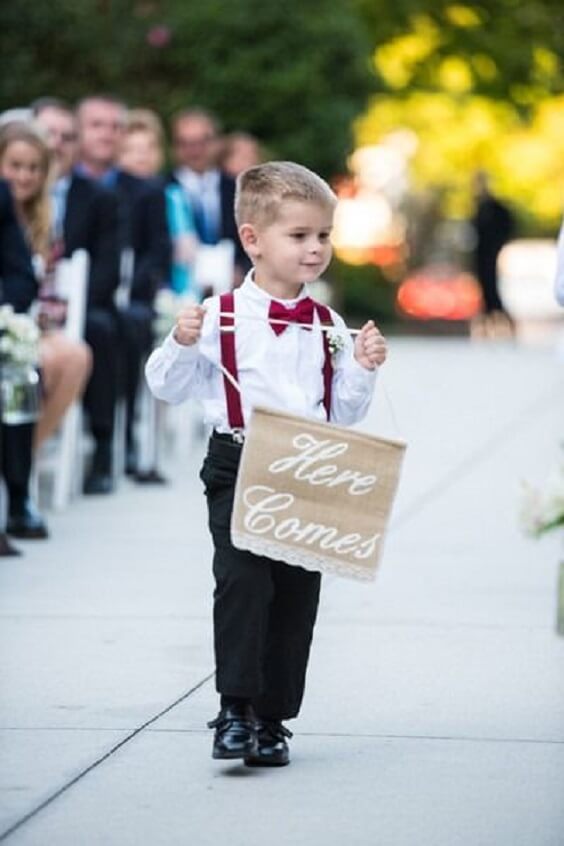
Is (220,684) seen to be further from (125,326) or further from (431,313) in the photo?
(431,313)

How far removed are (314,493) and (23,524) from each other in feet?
17.2

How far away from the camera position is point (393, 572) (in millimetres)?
10062

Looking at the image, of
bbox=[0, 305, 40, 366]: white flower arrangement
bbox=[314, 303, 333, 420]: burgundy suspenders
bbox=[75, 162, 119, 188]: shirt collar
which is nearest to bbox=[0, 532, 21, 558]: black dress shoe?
bbox=[0, 305, 40, 366]: white flower arrangement

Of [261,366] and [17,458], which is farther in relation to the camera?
[17,458]

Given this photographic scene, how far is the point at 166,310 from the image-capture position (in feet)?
45.1

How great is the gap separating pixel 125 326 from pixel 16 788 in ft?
26.4

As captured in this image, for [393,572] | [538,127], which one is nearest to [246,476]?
[393,572]

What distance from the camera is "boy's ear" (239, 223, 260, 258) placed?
620cm

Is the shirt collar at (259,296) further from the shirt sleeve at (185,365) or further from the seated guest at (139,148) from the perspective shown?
the seated guest at (139,148)

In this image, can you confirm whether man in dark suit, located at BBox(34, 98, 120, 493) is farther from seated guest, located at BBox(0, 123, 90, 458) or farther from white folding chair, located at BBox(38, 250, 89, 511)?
seated guest, located at BBox(0, 123, 90, 458)

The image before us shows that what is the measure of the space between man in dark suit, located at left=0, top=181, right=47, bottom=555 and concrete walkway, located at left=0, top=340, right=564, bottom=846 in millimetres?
231

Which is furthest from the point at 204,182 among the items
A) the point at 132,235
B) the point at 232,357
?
the point at 232,357

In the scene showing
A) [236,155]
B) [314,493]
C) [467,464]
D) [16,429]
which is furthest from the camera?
[236,155]

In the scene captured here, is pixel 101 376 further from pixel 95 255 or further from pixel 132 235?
pixel 132 235
